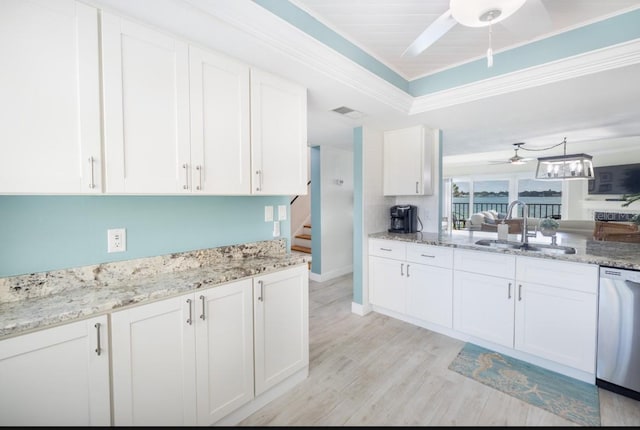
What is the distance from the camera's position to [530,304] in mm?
2277

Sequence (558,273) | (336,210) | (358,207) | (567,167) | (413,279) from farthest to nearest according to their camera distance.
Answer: (336,210)
(567,167)
(358,207)
(413,279)
(558,273)

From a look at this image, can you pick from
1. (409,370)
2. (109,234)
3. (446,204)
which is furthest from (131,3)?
(446,204)

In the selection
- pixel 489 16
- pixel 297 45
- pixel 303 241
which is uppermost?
pixel 297 45

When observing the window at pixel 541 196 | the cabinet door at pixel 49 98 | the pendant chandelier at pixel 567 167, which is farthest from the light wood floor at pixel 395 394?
the window at pixel 541 196

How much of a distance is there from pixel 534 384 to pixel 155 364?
258 cm

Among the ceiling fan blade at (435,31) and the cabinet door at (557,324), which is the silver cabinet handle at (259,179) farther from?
the cabinet door at (557,324)

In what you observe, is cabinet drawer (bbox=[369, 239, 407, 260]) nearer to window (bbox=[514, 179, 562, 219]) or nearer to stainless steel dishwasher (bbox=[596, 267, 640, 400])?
stainless steel dishwasher (bbox=[596, 267, 640, 400])

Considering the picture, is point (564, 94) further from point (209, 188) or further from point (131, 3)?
point (131, 3)

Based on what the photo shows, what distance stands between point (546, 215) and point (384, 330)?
729cm

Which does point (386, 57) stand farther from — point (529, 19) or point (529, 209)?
point (529, 209)

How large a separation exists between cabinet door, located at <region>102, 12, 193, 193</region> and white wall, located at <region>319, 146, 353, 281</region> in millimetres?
3088

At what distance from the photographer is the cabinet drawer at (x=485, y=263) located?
2373 millimetres

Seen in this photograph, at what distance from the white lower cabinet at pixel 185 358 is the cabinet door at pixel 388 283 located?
6.21 feet

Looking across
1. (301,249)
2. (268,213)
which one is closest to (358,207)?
(268,213)
